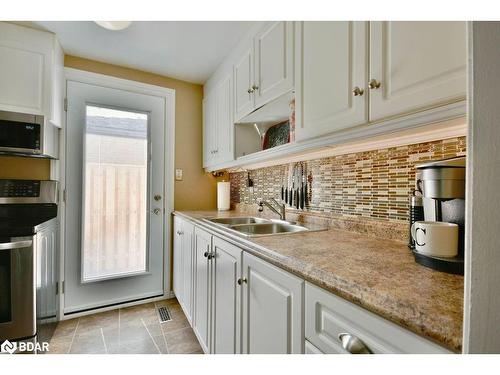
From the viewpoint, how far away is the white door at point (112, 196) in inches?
84.9

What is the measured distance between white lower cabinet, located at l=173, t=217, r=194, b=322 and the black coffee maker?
57.9 inches

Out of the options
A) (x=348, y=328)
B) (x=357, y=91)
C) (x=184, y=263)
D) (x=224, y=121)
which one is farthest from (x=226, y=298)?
(x=224, y=121)

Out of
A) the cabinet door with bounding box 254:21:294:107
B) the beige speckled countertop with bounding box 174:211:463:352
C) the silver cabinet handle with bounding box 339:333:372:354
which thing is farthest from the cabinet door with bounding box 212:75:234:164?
the silver cabinet handle with bounding box 339:333:372:354

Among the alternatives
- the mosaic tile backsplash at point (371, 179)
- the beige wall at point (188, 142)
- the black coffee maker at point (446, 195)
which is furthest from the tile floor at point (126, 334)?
the black coffee maker at point (446, 195)

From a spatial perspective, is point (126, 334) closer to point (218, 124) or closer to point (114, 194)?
point (114, 194)

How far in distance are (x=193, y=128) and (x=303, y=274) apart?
2295mm

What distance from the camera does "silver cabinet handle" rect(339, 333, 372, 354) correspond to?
0.55 m

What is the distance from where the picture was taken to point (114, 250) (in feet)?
7.52

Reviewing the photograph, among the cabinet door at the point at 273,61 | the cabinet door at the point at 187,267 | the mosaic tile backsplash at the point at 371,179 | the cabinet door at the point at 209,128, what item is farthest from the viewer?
the cabinet door at the point at 209,128

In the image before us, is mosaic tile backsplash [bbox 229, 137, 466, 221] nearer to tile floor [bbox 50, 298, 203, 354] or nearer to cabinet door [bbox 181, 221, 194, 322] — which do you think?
cabinet door [bbox 181, 221, 194, 322]

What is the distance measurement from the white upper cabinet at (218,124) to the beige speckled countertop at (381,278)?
1.18 meters

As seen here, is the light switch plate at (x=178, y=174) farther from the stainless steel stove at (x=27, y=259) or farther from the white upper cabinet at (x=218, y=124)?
the stainless steel stove at (x=27, y=259)

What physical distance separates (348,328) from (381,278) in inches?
5.7
